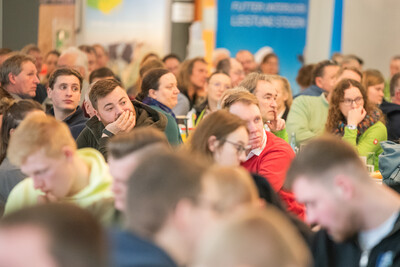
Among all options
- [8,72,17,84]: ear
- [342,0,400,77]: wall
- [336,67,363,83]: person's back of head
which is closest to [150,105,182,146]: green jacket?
[8,72,17,84]: ear

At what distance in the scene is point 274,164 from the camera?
432 cm

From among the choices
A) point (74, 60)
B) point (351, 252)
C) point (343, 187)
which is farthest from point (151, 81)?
point (343, 187)

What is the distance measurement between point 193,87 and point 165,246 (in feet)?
22.4

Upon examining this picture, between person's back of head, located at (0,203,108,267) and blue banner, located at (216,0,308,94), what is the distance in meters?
10.4

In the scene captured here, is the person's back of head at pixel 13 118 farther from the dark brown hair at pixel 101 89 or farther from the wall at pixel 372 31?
the wall at pixel 372 31

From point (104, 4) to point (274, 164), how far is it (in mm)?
9742

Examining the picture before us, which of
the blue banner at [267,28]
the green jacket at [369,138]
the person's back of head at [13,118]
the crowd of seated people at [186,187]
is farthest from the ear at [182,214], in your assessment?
the blue banner at [267,28]

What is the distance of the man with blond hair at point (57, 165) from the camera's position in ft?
10.3

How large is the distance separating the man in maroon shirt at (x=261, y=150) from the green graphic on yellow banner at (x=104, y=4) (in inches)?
368

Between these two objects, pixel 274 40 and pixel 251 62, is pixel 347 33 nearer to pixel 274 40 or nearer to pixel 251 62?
pixel 274 40

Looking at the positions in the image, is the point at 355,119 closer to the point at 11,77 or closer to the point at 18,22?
the point at 11,77

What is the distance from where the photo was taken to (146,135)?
2859 millimetres

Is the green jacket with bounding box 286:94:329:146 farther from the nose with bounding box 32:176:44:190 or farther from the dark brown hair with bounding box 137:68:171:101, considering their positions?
the nose with bounding box 32:176:44:190

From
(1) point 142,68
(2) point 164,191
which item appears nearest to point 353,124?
(1) point 142,68
